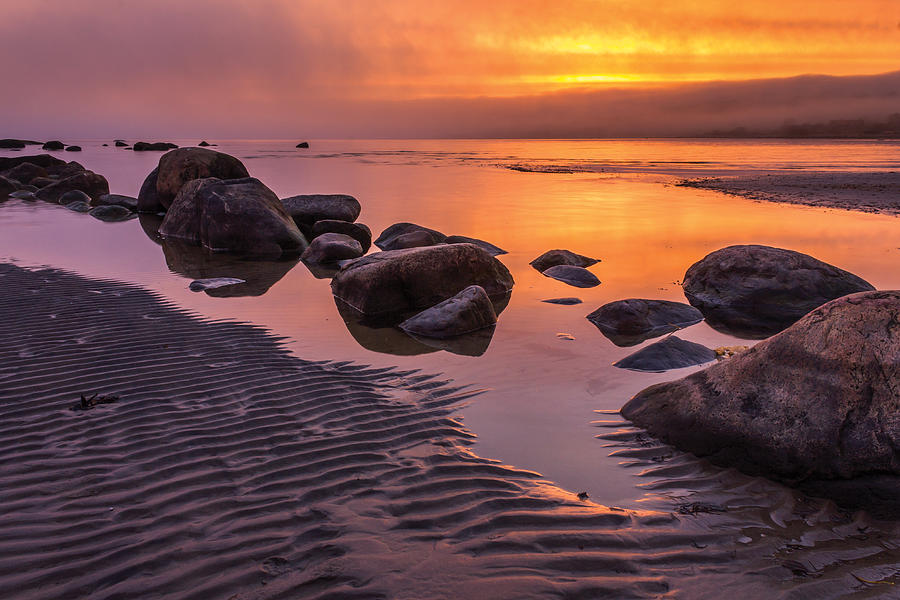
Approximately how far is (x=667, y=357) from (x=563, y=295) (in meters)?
2.94

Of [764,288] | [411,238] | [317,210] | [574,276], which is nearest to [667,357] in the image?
[764,288]

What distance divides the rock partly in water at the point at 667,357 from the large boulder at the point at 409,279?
111 inches

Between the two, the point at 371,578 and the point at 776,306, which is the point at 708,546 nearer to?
the point at 371,578

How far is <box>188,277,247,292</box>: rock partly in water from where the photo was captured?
8.82 metres

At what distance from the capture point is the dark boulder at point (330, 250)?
36.7 feet

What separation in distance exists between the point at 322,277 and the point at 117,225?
344 inches

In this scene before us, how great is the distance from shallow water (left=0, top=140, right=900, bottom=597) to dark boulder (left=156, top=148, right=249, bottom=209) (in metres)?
1.53

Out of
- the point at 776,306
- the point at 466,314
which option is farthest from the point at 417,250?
the point at 776,306

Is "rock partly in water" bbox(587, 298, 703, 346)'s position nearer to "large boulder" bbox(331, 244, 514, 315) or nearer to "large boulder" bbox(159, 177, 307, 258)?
"large boulder" bbox(331, 244, 514, 315)

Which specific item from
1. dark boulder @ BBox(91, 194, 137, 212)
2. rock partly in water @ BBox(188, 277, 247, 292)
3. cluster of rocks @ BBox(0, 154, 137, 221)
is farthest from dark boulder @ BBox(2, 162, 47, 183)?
rock partly in water @ BBox(188, 277, 247, 292)

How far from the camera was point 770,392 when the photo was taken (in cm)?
405

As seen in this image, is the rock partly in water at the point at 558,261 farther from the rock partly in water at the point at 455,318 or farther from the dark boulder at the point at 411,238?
the rock partly in water at the point at 455,318

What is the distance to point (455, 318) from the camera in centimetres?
701

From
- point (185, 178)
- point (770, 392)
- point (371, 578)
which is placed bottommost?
point (371, 578)
